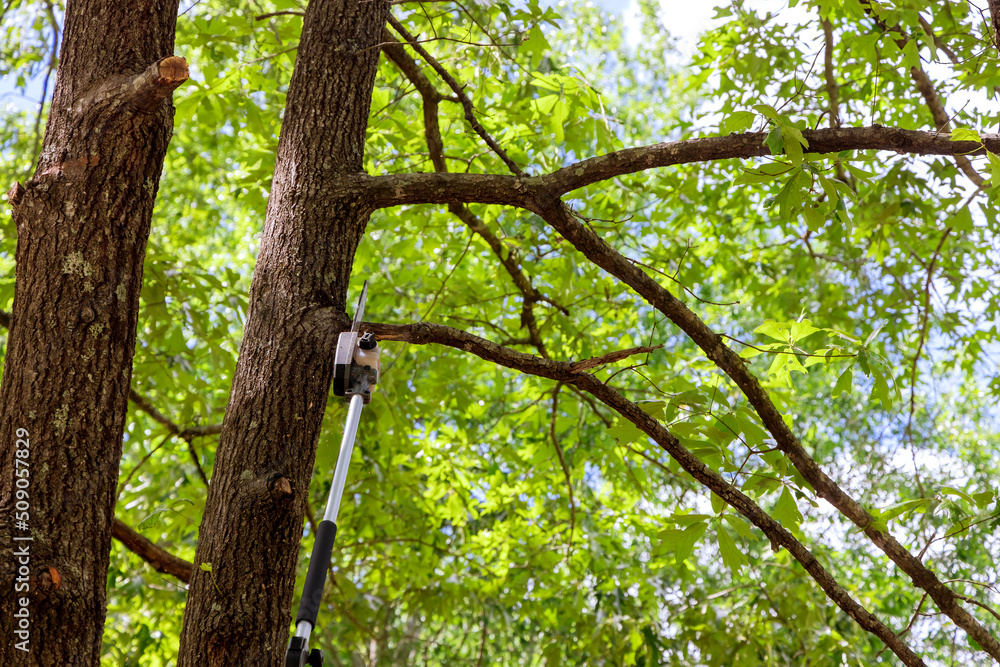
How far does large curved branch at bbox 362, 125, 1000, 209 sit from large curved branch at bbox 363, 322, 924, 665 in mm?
389

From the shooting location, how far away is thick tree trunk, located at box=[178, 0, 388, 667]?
160 centimetres

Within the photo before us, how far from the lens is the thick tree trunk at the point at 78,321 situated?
4.65 feet

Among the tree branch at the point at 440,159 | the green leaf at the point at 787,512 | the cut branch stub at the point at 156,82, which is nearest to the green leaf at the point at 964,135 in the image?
the green leaf at the point at 787,512

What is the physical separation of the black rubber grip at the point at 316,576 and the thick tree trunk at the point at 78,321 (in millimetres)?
488

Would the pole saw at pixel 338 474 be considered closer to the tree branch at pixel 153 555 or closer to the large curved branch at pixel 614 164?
the large curved branch at pixel 614 164

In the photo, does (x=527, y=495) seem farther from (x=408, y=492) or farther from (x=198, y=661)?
(x=198, y=661)

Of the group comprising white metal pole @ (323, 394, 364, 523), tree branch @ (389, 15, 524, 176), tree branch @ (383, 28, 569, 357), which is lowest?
white metal pole @ (323, 394, 364, 523)

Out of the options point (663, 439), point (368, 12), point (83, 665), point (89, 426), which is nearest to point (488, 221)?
point (368, 12)

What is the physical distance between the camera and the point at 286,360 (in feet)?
5.88

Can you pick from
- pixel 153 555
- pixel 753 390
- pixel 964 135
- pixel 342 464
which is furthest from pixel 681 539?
pixel 153 555

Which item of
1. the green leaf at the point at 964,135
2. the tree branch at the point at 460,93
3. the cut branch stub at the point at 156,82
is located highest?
the tree branch at the point at 460,93

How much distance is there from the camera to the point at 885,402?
83.7 inches

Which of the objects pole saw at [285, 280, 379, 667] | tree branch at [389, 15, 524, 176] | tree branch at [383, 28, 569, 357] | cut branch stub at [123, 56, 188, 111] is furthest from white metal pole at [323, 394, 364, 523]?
tree branch at [383, 28, 569, 357]

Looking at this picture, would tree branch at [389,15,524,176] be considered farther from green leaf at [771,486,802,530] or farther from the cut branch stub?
green leaf at [771,486,802,530]
